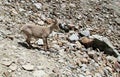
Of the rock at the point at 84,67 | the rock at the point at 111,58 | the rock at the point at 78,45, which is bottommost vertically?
the rock at the point at 111,58

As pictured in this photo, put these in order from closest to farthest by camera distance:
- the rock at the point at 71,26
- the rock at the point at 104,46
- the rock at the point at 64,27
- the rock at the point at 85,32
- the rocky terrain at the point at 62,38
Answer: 1. the rocky terrain at the point at 62,38
2. the rock at the point at 104,46
3. the rock at the point at 85,32
4. the rock at the point at 64,27
5. the rock at the point at 71,26

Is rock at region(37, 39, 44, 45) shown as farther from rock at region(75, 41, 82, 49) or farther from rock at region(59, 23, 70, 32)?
rock at region(59, 23, 70, 32)

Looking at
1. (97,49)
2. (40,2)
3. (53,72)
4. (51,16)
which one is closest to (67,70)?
(53,72)

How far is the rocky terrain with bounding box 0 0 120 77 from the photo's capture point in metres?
9.08

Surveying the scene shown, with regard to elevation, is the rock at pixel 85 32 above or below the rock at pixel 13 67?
below

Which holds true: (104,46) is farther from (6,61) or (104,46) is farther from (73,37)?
(6,61)

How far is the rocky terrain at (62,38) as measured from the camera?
9.08 meters

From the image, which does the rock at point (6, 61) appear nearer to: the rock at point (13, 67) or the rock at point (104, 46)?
the rock at point (13, 67)

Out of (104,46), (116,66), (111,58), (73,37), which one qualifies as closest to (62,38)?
(73,37)

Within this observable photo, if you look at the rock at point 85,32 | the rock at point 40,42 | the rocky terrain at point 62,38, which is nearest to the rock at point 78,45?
the rocky terrain at point 62,38

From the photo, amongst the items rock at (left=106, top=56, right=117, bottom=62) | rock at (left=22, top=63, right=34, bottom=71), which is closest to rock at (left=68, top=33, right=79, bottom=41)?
rock at (left=106, top=56, right=117, bottom=62)

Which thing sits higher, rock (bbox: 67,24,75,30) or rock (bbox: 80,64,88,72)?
rock (bbox: 67,24,75,30)

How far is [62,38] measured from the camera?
11.4 meters

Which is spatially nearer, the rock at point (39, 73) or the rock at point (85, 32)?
the rock at point (39, 73)
